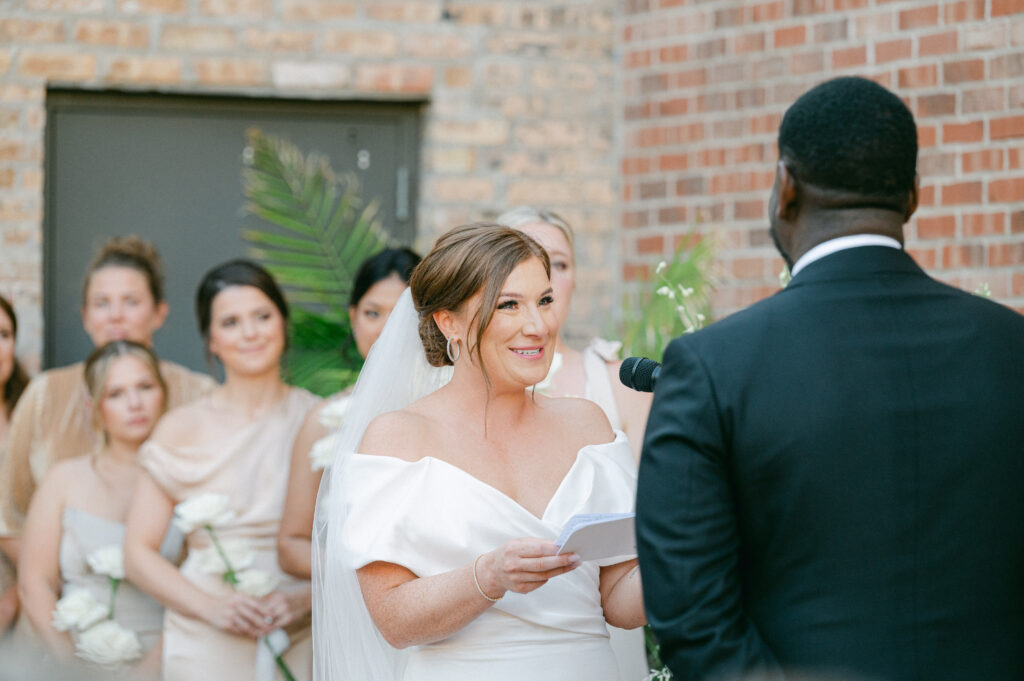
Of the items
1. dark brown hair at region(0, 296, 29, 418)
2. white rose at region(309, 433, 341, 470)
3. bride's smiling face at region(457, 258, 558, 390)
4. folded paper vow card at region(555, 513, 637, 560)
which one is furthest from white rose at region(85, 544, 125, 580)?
folded paper vow card at region(555, 513, 637, 560)

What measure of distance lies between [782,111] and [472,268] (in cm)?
286

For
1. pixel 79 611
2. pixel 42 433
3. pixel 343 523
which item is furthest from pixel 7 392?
pixel 343 523

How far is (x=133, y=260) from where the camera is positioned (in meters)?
4.82

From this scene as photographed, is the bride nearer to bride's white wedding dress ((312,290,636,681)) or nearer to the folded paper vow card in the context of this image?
bride's white wedding dress ((312,290,636,681))

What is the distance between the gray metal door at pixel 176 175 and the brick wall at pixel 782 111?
1180 millimetres

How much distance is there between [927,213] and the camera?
15.1ft

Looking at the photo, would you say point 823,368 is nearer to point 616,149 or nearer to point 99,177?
point 616,149

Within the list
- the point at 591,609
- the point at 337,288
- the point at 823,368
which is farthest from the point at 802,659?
the point at 337,288

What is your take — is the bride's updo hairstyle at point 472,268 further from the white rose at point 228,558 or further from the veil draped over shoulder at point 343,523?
the white rose at point 228,558

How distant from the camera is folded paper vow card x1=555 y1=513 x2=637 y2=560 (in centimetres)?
208

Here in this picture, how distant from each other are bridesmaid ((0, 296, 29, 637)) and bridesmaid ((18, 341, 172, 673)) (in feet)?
0.61

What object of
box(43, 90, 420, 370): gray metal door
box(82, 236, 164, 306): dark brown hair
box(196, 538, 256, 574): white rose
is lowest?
box(196, 538, 256, 574): white rose

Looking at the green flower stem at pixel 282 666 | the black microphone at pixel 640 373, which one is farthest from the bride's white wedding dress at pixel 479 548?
the green flower stem at pixel 282 666

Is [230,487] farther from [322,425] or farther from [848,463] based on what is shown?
[848,463]
